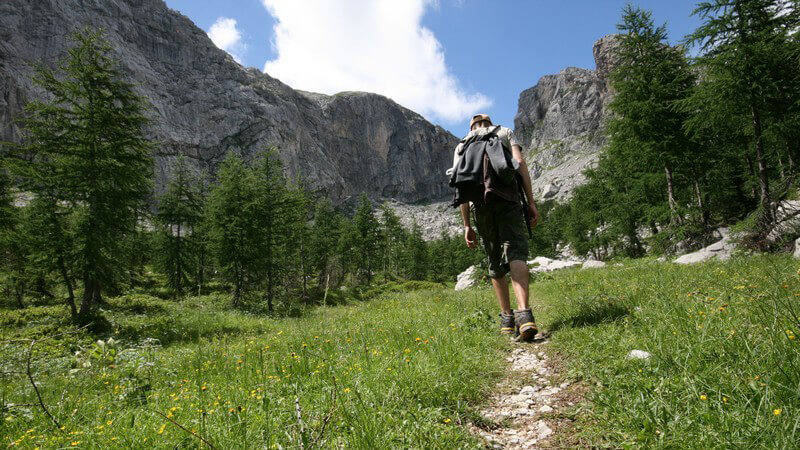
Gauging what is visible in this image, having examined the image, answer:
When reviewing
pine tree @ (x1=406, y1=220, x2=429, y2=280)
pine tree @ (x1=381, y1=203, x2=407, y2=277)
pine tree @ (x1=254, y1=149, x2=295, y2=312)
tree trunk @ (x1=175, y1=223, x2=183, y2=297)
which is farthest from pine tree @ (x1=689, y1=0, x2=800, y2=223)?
pine tree @ (x1=406, y1=220, x2=429, y2=280)

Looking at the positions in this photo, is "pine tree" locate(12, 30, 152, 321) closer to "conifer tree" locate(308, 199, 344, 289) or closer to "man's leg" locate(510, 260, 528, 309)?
"man's leg" locate(510, 260, 528, 309)

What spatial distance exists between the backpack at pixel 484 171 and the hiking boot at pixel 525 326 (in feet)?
4.49

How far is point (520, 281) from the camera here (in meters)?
4.17

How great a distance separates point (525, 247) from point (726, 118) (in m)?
15.1

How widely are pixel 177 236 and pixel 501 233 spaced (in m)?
34.8

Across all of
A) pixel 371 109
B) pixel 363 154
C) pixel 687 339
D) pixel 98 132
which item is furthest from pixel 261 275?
pixel 371 109

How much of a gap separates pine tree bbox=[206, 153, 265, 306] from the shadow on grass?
21633 mm

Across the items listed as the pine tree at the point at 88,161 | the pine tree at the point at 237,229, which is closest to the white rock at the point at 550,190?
the pine tree at the point at 237,229

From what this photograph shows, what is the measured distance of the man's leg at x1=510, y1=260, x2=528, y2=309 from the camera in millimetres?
4109

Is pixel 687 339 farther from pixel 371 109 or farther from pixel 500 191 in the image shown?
pixel 371 109

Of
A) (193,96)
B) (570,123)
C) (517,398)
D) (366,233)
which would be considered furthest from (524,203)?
(570,123)

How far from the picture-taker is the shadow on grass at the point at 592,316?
3.85 metres

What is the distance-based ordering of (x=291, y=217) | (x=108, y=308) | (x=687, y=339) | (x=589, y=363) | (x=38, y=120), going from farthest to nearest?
(x=291, y=217) < (x=108, y=308) < (x=38, y=120) < (x=589, y=363) < (x=687, y=339)

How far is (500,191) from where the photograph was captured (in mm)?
4180
